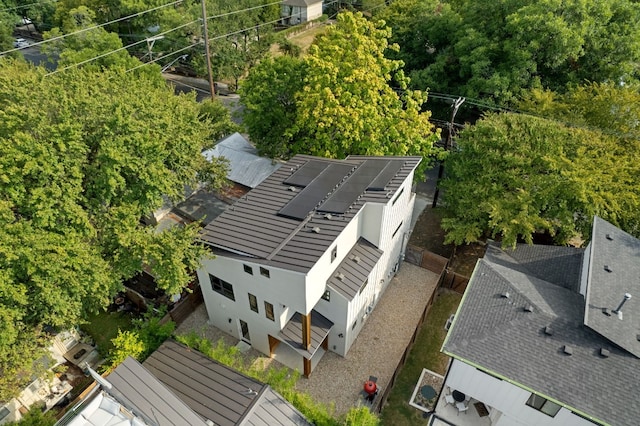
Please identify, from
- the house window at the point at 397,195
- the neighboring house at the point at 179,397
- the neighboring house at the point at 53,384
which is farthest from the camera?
the house window at the point at 397,195

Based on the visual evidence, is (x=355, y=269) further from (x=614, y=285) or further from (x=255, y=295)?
(x=614, y=285)

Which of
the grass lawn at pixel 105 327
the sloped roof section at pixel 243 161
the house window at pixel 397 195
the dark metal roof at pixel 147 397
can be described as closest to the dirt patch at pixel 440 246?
the house window at pixel 397 195

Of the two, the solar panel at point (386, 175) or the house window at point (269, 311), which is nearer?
the house window at point (269, 311)

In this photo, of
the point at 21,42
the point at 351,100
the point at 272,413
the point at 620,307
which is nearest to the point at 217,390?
the point at 272,413

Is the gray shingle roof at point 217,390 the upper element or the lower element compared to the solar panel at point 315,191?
lower

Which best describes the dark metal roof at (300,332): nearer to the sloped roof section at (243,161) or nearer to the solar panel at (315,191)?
the solar panel at (315,191)

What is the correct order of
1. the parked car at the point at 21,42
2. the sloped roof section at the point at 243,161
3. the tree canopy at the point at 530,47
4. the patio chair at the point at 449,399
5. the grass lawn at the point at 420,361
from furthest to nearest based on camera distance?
1. the parked car at the point at 21,42
2. the sloped roof section at the point at 243,161
3. the tree canopy at the point at 530,47
4. the grass lawn at the point at 420,361
5. the patio chair at the point at 449,399

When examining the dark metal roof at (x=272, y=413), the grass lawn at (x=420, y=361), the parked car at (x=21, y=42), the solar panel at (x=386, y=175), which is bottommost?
the grass lawn at (x=420, y=361)

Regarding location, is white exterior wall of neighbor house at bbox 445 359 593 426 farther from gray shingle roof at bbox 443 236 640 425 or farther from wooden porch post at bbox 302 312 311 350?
wooden porch post at bbox 302 312 311 350
